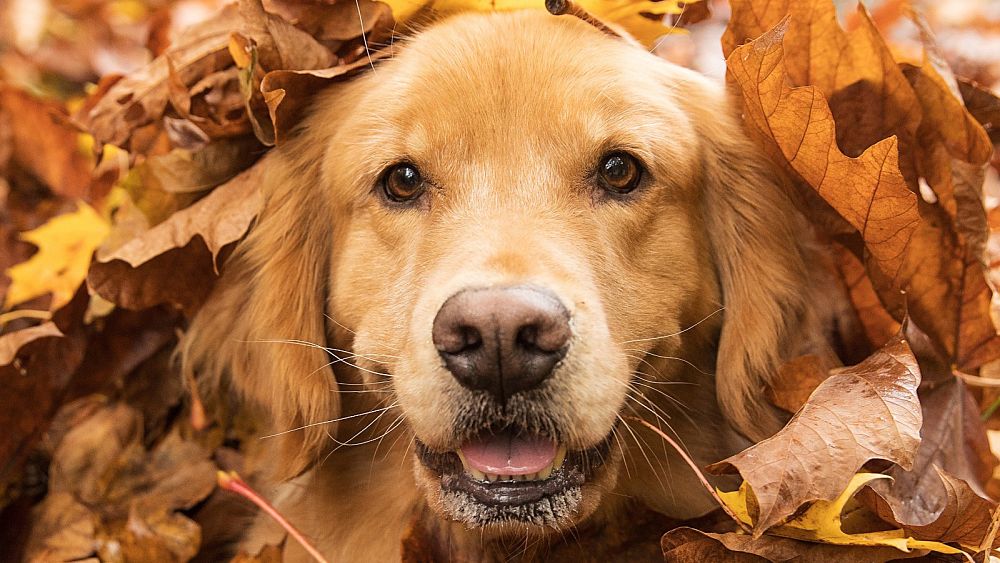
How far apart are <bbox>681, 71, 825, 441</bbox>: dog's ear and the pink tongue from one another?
62cm

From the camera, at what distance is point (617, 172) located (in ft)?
7.64

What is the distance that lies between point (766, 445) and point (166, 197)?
173 cm

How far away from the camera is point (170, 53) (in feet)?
9.23

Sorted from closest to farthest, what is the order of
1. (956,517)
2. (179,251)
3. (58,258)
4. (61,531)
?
1. (956,517)
2. (179,251)
3. (61,531)
4. (58,258)

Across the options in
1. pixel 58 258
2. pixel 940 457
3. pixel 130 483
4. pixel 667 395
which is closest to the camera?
pixel 940 457

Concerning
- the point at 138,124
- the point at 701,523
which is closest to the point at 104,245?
the point at 138,124

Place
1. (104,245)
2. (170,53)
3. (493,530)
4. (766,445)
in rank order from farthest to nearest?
(170,53) → (104,245) → (493,530) → (766,445)

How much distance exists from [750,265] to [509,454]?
33.7 inches

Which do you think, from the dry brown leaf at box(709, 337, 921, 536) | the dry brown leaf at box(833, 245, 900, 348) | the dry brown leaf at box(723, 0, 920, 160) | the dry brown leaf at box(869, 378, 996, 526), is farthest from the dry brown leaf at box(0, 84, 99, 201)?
the dry brown leaf at box(869, 378, 996, 526)

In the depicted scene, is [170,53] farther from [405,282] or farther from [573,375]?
[573,375]

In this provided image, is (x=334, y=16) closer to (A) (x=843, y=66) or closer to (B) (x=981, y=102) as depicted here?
(A) (x=843, y=66)

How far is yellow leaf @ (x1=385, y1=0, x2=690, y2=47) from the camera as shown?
2.57 metres

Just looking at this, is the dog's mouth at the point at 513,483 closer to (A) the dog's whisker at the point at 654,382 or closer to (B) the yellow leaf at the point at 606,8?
(A) the dog's whisker at the point at 654,382

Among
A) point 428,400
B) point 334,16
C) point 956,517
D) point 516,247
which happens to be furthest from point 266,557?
point 956,517
